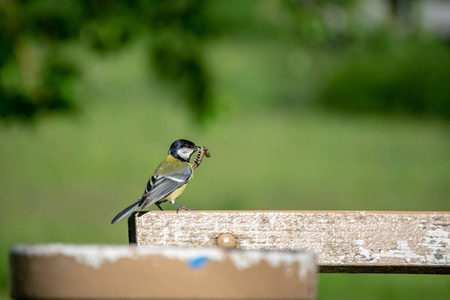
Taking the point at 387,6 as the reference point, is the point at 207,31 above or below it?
below

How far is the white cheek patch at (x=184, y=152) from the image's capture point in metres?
3.51

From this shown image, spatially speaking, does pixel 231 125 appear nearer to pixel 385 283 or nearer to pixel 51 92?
pixel 385 283

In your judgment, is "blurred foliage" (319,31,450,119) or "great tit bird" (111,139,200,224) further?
"blurred foliage" (319,31,450,119)

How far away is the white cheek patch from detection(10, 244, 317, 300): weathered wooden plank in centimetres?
254

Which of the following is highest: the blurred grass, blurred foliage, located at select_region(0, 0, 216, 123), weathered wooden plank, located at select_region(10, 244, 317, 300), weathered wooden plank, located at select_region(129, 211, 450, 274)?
blurred foliage, located at select_region(0, 0, 216, 123)

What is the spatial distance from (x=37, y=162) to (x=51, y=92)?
7.56 metres

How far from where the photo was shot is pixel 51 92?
3963 mm

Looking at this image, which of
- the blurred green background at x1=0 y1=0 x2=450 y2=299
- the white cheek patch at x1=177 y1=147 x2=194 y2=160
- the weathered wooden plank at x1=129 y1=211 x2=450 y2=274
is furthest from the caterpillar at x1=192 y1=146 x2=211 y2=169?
the weathered wooden plank at x1=129 y1=211 x2=450 y2=274

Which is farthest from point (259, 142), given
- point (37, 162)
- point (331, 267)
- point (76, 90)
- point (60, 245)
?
point (60, 245)

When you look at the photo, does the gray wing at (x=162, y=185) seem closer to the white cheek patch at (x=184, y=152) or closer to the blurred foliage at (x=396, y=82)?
the white cheek patch at (x=184, y=152)

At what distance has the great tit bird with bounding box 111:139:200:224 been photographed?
10.3ft

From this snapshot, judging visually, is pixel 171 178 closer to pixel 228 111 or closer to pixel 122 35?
pixel 228 111

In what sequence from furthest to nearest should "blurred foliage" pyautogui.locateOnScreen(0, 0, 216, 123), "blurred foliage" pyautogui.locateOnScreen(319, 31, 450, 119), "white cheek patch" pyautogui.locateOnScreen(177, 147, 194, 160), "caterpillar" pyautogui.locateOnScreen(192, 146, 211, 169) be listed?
1. "blurred foliage" pyautogui.locateOnScreen(319, 31, 450, 119)
2. "blurred foliage" pyautogui.locateOnScreen(0, 0, 216, 123)
3. "white cheek patch" pyautogui.locateOnScreen(177, 147, 194, 160)
4. "caterpillar" pyautogui.locateOnScreen(192, 146, 211, 169)

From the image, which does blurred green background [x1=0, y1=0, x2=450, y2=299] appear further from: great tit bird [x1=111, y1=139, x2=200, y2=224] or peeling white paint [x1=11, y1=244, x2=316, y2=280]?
peeling white paint [x1=11, y1=244, x2=316, y2=280]
